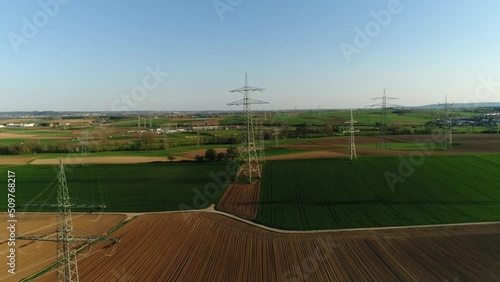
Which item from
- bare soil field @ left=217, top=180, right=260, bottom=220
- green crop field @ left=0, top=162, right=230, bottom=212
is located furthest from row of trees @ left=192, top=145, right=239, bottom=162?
bare soil field @ left=217, top=180, right=260, bottom=220

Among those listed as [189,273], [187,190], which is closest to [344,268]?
[189,273]

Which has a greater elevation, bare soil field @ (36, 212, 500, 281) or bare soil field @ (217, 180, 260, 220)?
bare soil field @ (217, 180, 260, 220)

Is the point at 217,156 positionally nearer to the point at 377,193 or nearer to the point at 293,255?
the point at 377,193

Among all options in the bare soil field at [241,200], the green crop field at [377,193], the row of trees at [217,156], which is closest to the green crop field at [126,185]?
the bare soil field at [241,200]

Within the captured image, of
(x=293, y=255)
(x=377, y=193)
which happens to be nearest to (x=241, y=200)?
(x=293, y=255)

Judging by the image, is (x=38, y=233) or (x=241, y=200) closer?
(x=38, y=233)

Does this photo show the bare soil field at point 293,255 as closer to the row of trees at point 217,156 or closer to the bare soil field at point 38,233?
the bare soil field at point 38,233

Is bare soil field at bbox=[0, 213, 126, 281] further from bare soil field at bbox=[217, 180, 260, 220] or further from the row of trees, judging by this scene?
the row of trees
